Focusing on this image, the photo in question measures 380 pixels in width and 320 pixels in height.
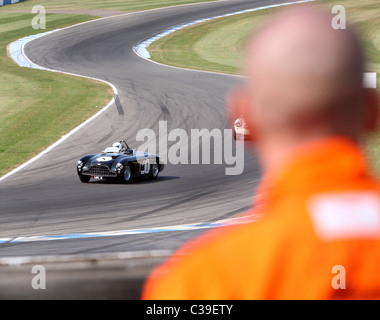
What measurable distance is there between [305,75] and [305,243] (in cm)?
29

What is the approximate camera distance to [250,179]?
16375mm

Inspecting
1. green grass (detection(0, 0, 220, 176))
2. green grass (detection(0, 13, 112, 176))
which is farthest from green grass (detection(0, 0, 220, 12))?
green grass (detection(0, 13, 112, 176))

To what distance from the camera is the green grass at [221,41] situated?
37.4m

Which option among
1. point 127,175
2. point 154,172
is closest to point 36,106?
point 154,172

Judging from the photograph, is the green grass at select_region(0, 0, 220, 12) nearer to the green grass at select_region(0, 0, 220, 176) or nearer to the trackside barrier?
the green grass at select_region(0, 0, 220, 176)

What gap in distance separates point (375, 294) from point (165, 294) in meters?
0.37

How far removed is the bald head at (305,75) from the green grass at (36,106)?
57.5 feet

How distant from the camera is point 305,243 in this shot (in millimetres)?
1151

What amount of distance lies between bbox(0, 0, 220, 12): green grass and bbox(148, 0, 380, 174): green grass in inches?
406

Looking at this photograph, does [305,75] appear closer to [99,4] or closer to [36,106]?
[36,106]

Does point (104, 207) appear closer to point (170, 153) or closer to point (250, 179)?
point (250, 179)

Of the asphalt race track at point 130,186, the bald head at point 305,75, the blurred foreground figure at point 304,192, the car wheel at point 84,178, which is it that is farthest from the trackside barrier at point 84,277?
the car wheel at point 84,178

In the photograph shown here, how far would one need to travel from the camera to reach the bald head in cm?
120

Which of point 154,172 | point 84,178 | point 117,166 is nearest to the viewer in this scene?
point 117,166
